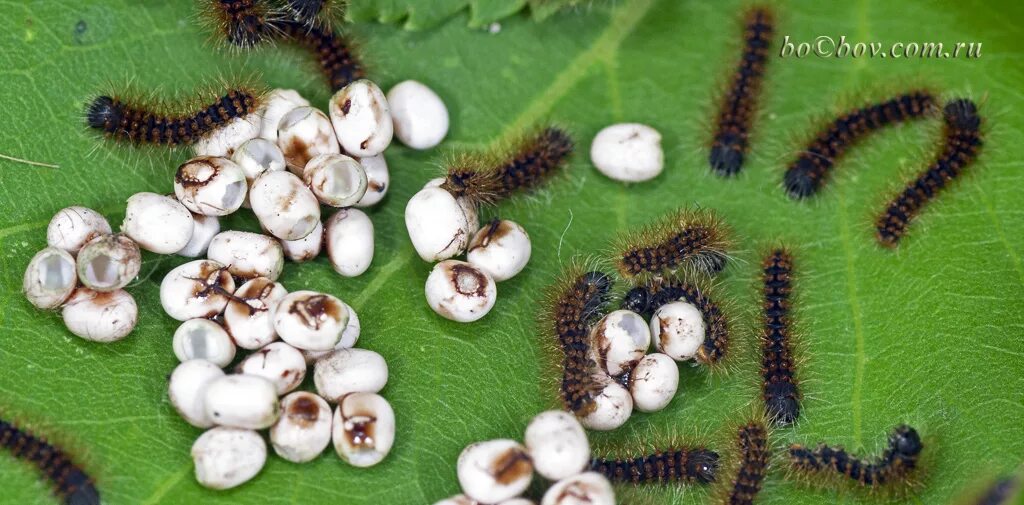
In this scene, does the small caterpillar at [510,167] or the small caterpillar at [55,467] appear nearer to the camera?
the small caterpillar at [55,467]

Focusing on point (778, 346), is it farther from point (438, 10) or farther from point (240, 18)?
point (240, 18)

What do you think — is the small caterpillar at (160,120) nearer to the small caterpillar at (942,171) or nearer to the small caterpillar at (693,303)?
the small caterpillar at (693,303)

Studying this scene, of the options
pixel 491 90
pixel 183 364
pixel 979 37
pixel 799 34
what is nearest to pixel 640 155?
pixel 491 90

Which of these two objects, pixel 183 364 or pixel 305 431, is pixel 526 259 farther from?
pixel 183 364

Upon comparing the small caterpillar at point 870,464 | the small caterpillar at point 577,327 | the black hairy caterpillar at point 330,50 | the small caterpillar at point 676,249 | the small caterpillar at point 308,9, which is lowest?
the small caterpillar at point 870,464

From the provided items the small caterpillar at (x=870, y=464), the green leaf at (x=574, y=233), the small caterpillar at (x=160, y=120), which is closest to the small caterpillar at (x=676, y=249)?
the green leaf at (x=574, y=233)

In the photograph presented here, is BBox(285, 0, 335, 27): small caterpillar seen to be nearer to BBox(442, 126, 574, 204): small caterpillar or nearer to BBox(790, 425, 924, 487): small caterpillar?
BBox(442, 126, 574, 204): small caterpillar

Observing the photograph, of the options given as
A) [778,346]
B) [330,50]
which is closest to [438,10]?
[330,50]
